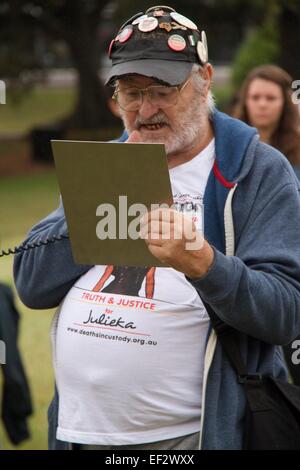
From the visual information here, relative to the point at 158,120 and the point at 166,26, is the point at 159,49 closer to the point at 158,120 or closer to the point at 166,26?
the point at 166,26

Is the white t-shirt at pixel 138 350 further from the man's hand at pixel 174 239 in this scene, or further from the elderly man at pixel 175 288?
the man's hand at pixel 174 239

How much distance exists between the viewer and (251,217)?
2.63 metres

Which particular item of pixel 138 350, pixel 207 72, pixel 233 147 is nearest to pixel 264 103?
pixel 207 72

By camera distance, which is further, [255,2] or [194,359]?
[255,2]

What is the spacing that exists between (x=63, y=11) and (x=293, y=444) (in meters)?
23.3

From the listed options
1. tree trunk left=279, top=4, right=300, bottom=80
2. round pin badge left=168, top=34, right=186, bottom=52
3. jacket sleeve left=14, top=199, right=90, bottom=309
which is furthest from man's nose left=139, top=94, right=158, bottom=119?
tree trunk left=279, top=4, right=300, bottom=80

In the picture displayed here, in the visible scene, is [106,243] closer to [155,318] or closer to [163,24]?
[155,318]

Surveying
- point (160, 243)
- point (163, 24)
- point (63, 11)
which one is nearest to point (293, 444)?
point (160, 243)

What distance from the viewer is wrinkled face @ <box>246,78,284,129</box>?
5.25m

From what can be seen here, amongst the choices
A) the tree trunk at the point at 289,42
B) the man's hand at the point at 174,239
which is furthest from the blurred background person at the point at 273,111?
the tree trunk at the point at 289,42

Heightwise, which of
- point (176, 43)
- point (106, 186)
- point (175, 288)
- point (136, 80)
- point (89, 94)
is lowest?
point (89, 94)

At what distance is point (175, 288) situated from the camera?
2719mm

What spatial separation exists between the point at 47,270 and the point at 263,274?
2.38 ft

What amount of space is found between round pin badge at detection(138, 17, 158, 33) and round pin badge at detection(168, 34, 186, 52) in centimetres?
6
